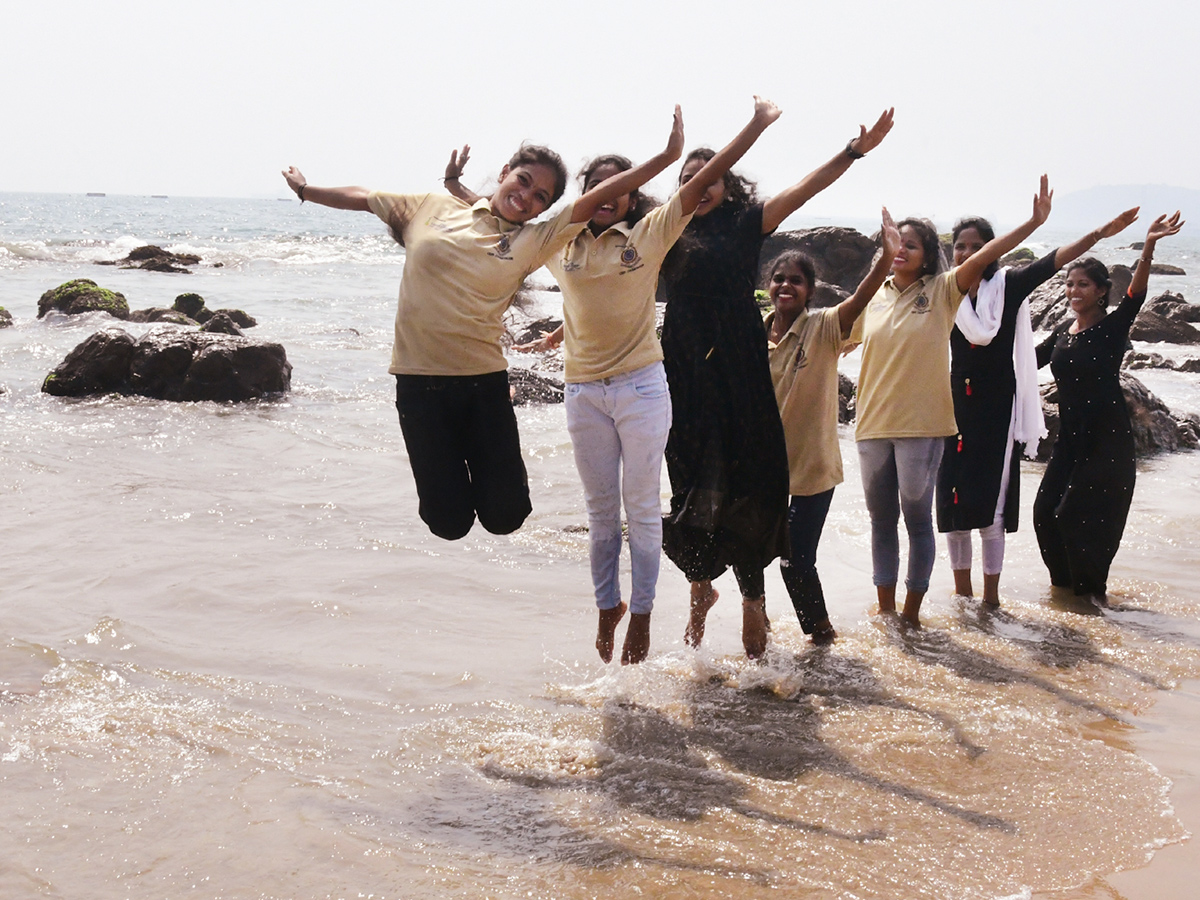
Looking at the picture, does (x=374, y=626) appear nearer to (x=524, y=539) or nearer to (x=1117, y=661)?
(x=524, y=539)

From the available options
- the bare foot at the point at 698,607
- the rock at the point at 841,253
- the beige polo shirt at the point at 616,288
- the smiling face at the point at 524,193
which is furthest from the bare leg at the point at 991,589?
the rock at the point at 841,253

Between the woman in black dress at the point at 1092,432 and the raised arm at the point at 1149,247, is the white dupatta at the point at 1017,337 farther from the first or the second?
the raised arm at the point at 1149,247

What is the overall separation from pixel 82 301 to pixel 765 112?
17.8m

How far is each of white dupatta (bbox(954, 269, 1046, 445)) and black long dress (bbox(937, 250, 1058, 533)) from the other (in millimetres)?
91

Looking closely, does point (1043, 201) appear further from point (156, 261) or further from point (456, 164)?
point (156, 261)

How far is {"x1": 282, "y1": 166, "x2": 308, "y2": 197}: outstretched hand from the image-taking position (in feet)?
15.3

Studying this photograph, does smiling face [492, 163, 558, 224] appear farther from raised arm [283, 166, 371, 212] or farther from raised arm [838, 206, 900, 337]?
raised arm [838, 206, 900, 337]

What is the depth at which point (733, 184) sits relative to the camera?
15.2 ft

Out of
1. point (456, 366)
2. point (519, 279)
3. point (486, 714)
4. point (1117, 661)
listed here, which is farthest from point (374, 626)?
point (1117, 661)

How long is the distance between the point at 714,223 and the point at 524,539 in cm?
325

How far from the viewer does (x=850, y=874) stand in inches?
125

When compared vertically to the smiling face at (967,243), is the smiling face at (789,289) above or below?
below

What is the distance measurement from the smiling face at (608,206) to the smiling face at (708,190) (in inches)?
10.8

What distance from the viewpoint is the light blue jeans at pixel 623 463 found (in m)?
4.43
